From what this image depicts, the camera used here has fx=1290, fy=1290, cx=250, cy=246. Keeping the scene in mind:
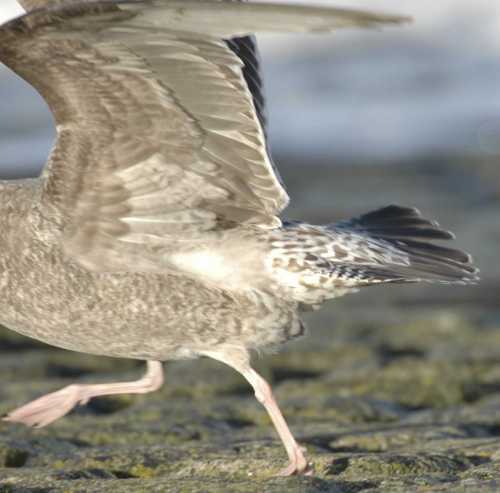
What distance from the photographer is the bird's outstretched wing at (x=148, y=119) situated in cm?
429

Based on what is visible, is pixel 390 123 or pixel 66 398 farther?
pixel 390 123

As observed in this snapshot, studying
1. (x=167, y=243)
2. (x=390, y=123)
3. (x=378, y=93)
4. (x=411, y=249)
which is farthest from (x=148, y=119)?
(x=378, y=93)

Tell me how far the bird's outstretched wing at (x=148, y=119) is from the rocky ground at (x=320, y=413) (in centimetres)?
85

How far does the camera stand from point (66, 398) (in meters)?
5.84

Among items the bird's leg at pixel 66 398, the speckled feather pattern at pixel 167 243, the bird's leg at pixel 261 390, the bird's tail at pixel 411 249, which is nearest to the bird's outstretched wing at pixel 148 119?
the speckled feather pattern at pixel 167 243

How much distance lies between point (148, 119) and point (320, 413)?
1957 mm

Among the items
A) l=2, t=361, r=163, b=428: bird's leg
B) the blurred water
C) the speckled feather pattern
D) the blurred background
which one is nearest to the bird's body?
the speckled feather pattern

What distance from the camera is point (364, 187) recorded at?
12453mm

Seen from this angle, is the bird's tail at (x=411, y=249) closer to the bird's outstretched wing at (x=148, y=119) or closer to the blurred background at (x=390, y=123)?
the bird's outstretched wing at (x=148, y=119)

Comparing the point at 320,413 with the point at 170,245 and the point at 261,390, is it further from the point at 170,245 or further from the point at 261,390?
the point at 170,245

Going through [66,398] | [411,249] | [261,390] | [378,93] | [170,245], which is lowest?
[378,93]

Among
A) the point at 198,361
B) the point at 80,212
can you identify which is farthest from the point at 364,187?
the point at 80,212

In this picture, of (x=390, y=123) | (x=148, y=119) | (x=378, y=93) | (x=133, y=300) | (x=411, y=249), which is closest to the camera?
(x=148, y=119)

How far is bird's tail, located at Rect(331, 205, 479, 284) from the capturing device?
5496 mm
